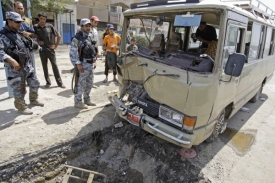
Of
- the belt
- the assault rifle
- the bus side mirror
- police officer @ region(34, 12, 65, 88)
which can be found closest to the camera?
the bus side mirror

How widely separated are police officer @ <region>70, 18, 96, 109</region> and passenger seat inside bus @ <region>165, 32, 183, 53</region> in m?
1.45

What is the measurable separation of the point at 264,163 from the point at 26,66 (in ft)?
14.4

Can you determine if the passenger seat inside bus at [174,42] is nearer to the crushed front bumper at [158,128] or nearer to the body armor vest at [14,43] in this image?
the crushed front bumper at [158,128]

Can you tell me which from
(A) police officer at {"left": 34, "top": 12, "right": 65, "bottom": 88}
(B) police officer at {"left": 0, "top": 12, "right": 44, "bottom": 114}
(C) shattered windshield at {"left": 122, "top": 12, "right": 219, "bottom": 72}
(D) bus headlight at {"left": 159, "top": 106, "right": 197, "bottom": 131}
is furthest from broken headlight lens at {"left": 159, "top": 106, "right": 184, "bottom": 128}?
(A) police officer at {"left": 34, "top": 12, "right": 65, "bottom": 88}

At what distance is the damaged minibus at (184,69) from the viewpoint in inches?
93.2

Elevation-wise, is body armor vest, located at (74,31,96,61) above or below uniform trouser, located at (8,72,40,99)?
above

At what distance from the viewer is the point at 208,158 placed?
308 cm

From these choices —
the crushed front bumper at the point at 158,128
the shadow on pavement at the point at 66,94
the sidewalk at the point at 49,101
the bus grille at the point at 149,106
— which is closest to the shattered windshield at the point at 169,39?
the bus grille at the point at 149,106

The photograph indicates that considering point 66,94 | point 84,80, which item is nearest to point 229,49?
point 84,80

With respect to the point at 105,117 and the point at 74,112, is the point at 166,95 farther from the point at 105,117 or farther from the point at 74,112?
the point at 74,112

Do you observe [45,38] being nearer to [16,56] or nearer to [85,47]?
[16,56]

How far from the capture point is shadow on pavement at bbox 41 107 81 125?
3.59m

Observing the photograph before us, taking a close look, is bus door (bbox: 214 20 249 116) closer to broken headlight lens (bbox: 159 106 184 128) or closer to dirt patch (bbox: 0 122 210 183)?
broken headlight lens (bbox: 159 106 184 128)

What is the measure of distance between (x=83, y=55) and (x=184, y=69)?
2095mm
